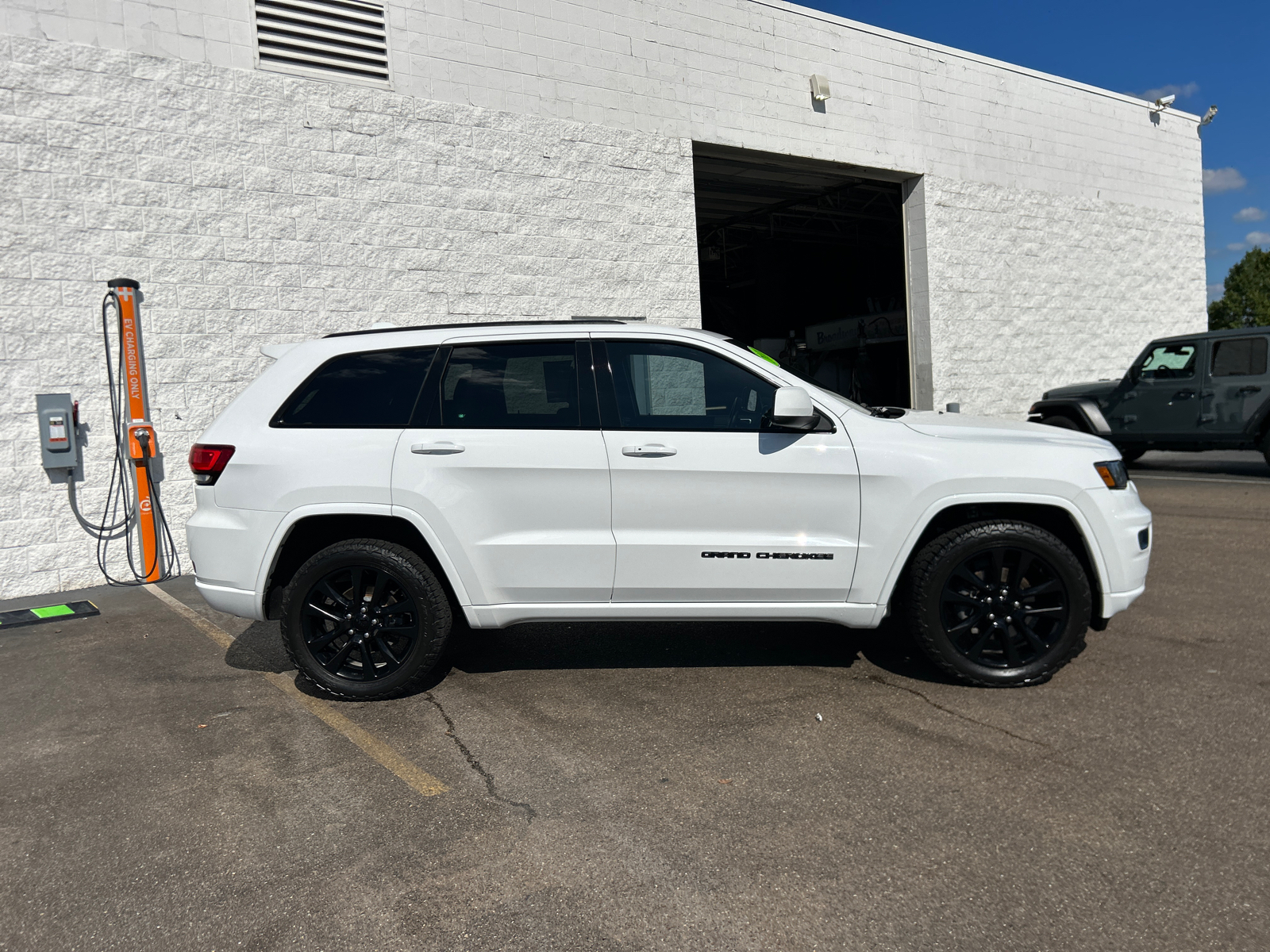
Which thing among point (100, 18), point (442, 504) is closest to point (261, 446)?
point (442, 504)

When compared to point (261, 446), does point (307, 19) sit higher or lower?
higher

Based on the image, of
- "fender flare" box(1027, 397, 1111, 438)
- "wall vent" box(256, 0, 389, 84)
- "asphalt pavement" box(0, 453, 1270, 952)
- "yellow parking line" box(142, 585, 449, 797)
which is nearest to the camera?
"asphalt pavement" box(0, 453, 1270, 952)

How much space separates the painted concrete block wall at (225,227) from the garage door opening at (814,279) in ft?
28.3

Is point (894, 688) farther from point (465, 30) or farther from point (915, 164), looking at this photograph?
point (915, 164)

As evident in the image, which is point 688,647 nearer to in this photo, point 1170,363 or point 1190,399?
point 1190,399

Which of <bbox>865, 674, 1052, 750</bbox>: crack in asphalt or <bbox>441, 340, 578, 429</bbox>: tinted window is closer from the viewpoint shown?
<bbox>865, 674, 1052, 750</bbox>: crack in asphalt

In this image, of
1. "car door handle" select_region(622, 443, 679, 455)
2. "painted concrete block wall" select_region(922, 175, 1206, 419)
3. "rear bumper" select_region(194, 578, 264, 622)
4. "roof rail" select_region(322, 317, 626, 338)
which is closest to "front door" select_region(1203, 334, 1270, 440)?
"painted concrete block wall" select_region(922, 175, 1206, 419)

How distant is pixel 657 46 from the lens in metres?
10.4

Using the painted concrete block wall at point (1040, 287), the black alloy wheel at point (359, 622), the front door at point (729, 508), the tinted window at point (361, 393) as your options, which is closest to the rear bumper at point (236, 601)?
the black alloy wheel at point (359, 622)

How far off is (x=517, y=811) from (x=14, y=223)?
6.82 m

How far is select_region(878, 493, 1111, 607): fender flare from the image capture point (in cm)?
430

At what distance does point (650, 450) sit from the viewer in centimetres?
433

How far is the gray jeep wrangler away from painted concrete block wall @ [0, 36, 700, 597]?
24.9 ft

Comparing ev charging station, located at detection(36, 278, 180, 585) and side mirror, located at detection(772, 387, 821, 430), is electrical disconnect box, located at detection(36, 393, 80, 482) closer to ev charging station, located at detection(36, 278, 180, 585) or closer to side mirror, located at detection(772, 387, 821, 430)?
ev charging station, located at detection(36, 278, 180, 585)
